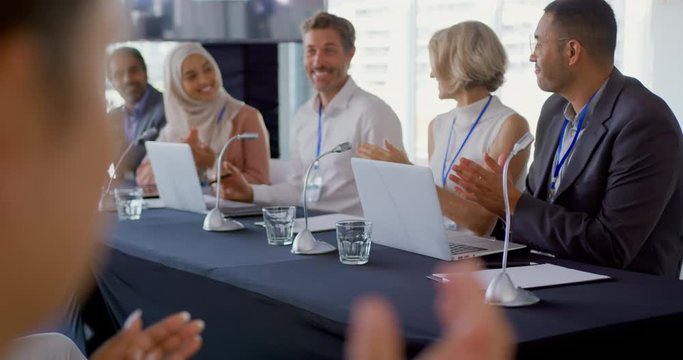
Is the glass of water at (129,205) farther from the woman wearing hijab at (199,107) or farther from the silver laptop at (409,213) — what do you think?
the silver laptop at (409,213)

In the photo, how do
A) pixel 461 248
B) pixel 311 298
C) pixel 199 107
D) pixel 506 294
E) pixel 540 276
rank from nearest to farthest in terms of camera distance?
pixel 506 294, pixel 311 298, pixel 540 276, pixel 461 248, pixel 199 107

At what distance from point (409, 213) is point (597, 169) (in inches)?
21.8

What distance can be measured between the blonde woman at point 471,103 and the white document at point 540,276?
1.05m

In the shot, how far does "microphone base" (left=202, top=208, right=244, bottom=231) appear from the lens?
3.22 m

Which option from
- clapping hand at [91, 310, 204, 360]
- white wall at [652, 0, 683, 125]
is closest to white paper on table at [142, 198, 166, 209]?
clapping hand at [91, 310, 204, 360]

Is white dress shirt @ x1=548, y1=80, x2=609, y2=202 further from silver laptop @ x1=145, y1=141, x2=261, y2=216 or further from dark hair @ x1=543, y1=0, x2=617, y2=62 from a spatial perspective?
silver laptop @ x1=145, y1=141, x2=261, y2=216

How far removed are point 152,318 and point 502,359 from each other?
2.70m

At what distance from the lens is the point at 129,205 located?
3.65 m

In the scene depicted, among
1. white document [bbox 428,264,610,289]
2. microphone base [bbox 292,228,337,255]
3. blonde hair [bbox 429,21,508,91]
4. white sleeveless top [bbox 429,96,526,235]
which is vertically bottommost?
microphone base [bbox 292,228,337,255]

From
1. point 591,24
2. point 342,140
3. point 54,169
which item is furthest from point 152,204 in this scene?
point 54,169

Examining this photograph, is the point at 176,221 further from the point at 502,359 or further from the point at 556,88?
the point at 502,359

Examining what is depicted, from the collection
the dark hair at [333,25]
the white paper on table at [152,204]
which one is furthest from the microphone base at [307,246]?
the dark hair at [333,25]

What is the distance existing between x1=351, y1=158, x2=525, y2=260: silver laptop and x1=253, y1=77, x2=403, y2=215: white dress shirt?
1.15 m

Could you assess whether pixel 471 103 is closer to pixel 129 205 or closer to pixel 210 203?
pixel 210 203
